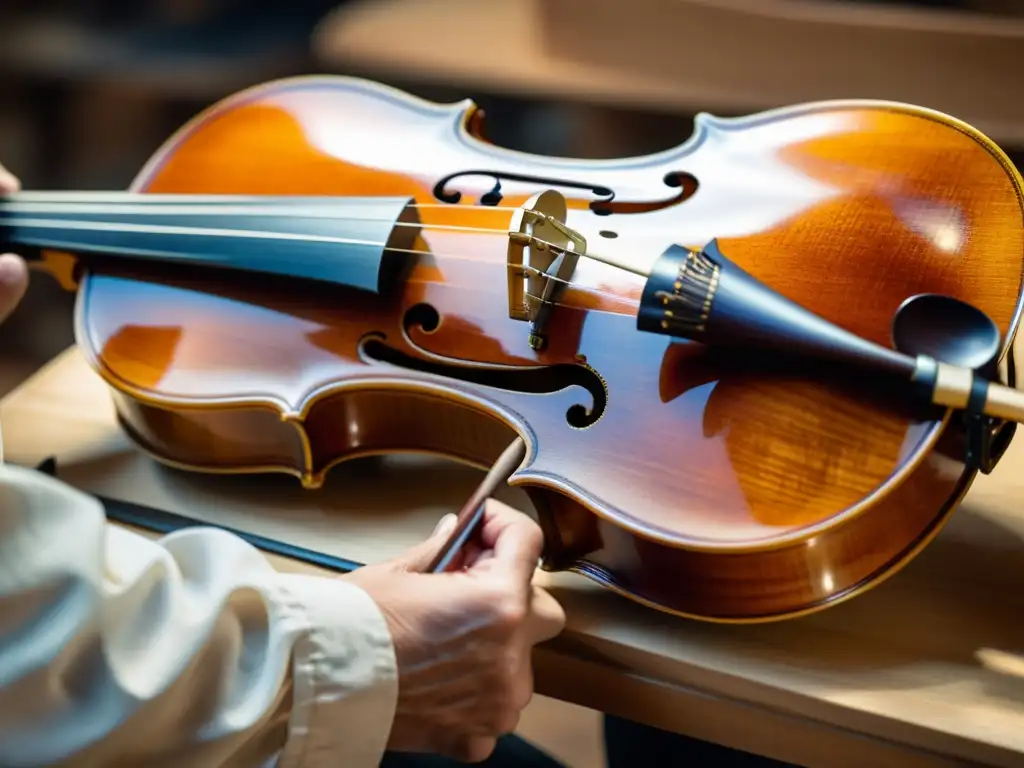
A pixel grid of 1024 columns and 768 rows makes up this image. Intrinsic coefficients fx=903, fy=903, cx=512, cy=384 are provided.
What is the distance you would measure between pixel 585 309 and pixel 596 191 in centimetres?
14

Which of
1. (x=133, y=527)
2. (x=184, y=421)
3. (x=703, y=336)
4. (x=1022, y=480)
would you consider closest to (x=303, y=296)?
(x=184, y=421)

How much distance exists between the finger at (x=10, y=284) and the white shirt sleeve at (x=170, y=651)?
281mm

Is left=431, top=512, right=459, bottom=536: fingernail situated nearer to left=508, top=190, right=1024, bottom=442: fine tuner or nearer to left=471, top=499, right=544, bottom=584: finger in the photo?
left=471, top=499, right=544, bottom=584: finger

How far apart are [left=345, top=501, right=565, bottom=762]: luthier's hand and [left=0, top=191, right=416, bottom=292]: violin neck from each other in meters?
0.27

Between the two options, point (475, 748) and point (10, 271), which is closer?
point (475, 748)

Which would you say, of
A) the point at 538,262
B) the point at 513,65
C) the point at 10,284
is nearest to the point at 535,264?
the point at 538,262

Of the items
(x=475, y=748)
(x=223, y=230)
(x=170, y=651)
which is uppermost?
(x=223, y=230)

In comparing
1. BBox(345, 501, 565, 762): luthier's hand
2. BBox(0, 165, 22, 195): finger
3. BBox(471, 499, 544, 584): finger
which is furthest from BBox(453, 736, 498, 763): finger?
BBox(0, 165, 22, 195): finger

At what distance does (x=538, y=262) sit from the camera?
2.31 feet

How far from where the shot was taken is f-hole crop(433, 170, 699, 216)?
75 cm

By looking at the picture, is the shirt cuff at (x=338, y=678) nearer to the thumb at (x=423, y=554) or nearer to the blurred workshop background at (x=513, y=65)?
the thumb at (x=423, y=554)

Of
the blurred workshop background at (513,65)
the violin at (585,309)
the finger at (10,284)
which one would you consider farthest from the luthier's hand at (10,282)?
the blurred workshop background at (513,65)

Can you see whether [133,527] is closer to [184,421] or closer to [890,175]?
[184,421]

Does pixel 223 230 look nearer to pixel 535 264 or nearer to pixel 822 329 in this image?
pixel 535 264
